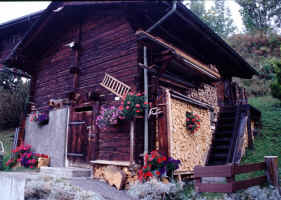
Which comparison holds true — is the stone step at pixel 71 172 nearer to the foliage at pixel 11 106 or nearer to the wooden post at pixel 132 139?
the wooden post at pixel 132 139

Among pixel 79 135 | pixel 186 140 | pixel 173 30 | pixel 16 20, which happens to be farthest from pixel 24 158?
pixel 173 30

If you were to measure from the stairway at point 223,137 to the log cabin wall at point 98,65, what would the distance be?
319 cm

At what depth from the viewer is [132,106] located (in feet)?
20.6

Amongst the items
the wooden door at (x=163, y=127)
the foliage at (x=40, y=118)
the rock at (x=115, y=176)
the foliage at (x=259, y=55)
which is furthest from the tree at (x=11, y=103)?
the foliage at (x=259, y=55)

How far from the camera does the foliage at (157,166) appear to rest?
5.79 metres

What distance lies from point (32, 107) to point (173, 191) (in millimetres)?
7435

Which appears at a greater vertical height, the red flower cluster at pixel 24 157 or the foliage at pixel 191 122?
the foliage at pixel 191 122

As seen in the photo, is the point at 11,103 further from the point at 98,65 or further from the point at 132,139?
the point at 132,139

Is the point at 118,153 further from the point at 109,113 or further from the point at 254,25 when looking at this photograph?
the point at 254,25

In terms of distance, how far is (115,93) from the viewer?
7.16 meters

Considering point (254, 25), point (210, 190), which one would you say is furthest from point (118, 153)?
point (254, 25)

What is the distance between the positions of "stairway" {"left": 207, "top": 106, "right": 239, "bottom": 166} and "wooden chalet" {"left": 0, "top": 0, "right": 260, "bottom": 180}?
37 millimetres

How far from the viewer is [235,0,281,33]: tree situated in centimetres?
2547

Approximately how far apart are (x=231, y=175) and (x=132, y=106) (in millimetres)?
2815
